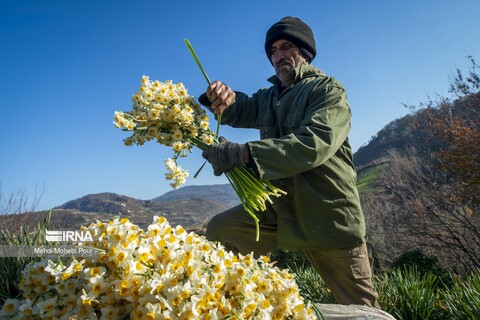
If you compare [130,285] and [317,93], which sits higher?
[317,93]

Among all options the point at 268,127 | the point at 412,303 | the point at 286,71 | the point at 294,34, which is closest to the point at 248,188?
the point at 268,127

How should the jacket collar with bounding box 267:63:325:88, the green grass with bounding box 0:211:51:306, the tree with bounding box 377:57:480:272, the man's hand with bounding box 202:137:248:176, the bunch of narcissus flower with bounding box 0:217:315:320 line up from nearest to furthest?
the bunch of narcissus flower with bounding box 0:217:315:320, the green grass with bounding box 0:211:51:306, the man's hand with bounding box 202:137:248:176, the jacket collar with bounding box 267:63:325:88, the tree with bounding box 377:57:480:272

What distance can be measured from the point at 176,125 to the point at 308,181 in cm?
93

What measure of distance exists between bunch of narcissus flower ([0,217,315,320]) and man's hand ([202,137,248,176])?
0.95m

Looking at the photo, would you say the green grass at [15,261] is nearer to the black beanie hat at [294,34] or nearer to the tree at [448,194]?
the black beanie hat at [294,34]

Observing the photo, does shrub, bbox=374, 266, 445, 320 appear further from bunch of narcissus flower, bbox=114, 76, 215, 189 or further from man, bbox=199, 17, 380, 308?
bunch of narcissus flower, bbox=114, 76, 215, 189

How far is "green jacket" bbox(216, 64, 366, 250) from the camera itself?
2.35 meters

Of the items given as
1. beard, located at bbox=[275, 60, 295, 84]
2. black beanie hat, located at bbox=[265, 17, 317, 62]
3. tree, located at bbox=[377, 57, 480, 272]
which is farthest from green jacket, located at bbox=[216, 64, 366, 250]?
tree, located at bbox=[377, 57, 480, 272]

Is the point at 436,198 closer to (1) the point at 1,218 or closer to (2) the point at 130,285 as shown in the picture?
(2) the point at 130,285

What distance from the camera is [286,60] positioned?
3.16 m

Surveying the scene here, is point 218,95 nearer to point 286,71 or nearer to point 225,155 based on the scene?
point 225,155

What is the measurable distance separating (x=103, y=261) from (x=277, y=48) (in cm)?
241

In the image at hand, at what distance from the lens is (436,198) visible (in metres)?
8.21

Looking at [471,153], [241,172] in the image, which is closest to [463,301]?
[241,172]
